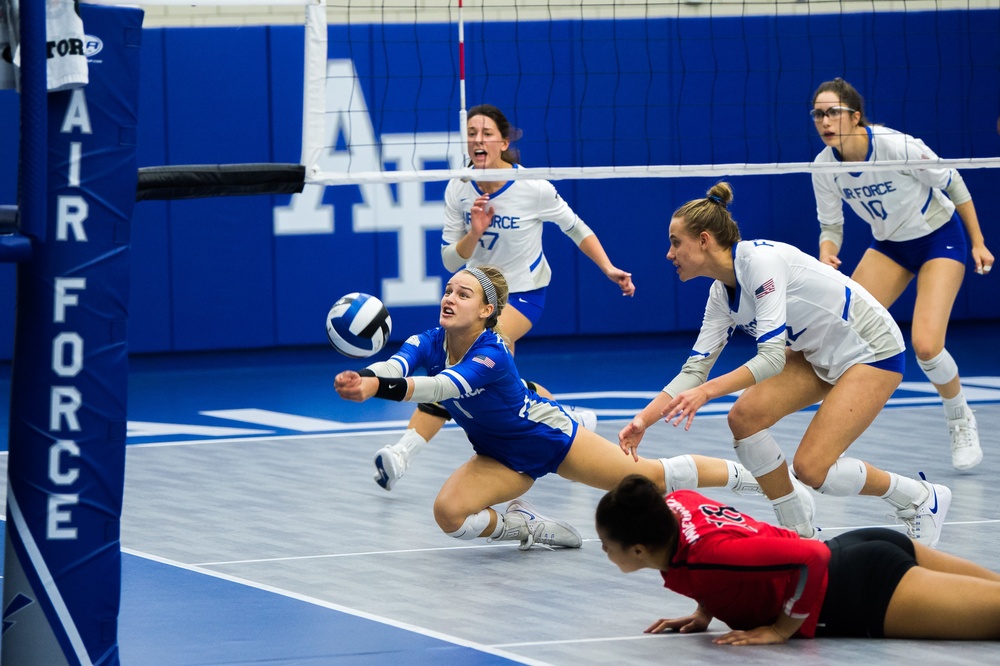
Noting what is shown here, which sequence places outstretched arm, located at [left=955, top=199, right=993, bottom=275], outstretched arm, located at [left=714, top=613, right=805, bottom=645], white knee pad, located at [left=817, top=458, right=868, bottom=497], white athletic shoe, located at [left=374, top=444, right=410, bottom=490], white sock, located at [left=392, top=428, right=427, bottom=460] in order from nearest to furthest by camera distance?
outstretched arm, located at [left=714, top=613, right=805, bottom=645]
white knee pad, located at [left=817, top=458, right=868, bottom=497]
white athletic shoe, located at [left=374, top=444, right=410, bottom=490]
white sock, located at [left=392, top=428, right=427, bottom=460]
outstretched arm, located at [left=955, top=199, right=993, bottom=275]

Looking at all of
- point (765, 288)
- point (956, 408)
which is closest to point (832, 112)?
point (956, 408)

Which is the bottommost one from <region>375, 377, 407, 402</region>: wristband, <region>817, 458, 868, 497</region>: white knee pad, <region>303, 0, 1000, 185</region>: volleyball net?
<region>817, 458, 868, 497</region>: white knee pad

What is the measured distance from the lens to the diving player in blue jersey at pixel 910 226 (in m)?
7.21

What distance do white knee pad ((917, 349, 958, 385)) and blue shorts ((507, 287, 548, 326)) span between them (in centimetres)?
198

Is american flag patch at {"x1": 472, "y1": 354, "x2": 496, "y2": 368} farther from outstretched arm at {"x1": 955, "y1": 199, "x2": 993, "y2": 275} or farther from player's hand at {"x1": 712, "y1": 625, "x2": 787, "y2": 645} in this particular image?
outstretched arm at {"x1": 955, "y1": 199, "x2": 993, "y2": 275}

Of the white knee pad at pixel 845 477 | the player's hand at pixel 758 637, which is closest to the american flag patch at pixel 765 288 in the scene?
the white knee pad at pixel 845 477

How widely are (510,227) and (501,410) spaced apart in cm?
242

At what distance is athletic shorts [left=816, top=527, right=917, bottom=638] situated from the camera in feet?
13.9

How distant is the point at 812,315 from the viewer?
549cm

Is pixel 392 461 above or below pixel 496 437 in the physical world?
below

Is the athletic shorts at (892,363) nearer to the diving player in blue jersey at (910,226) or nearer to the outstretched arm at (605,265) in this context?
the diving player in blue jersey at (910,226)

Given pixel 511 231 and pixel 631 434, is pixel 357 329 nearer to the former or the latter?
pixel 631 434

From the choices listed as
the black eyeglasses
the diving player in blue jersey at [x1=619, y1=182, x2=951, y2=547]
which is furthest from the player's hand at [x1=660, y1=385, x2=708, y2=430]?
the black eyeglasses

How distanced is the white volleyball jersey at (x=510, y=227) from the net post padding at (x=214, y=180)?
3.21 m
